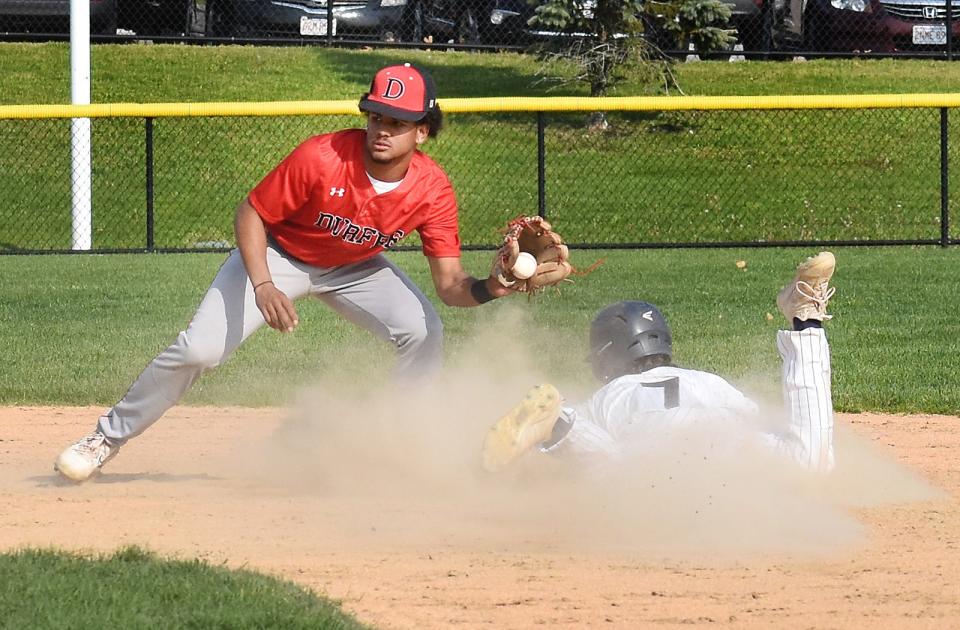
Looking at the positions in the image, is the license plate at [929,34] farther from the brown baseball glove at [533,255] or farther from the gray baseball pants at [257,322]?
the brown baseball glove at [533,255]

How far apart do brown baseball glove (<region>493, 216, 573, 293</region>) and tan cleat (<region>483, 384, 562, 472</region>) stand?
0.49 m

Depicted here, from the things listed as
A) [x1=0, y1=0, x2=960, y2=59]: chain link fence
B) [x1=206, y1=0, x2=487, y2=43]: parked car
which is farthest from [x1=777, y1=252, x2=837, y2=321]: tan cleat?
[x1=206, y1=0, x2=487, y2=43]: parked car

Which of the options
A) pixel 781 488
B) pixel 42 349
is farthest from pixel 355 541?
pixel 42 349

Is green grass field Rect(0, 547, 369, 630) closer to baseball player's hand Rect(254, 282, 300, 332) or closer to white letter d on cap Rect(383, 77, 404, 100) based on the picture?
baseball player's hand Rect(254, 282, 300, 332)

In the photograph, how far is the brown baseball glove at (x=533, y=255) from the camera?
5426 millimetres

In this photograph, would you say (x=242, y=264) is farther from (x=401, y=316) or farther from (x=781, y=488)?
(x=781, y=488)

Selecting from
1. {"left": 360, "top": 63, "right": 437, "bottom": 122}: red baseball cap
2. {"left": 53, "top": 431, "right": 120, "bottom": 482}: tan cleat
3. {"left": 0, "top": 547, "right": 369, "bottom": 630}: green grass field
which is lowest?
{"left": 0, "top": 547, "right": 369, "bottom": 630}: green grass field

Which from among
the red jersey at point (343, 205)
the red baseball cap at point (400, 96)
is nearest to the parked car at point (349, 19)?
the red jersey at point (343, 205)

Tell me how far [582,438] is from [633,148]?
13567 millimetres

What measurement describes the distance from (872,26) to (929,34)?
94 cm

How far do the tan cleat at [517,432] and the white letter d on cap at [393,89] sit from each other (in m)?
1.25

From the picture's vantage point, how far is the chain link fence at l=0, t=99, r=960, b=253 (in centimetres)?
1557

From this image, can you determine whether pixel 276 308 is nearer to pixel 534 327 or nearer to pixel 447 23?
pixel 534 327

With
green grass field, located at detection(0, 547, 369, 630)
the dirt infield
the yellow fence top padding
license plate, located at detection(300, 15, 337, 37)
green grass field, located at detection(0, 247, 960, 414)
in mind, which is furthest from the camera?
license plate, located at detection(300, 15, 337, 37)
